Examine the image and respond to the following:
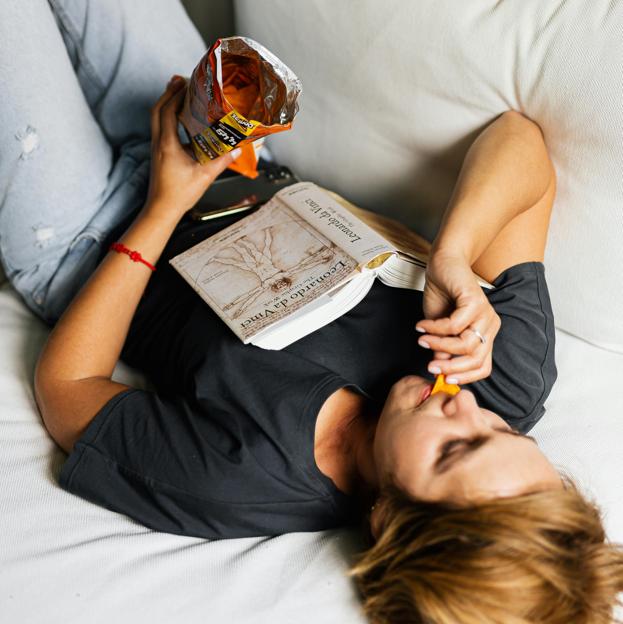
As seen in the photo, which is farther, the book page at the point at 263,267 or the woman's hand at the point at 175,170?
the woman's hand at the point at 175,170

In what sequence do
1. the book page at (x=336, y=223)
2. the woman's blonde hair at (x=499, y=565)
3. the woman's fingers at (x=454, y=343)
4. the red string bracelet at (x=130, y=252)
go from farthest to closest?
1. the red string bracelet at (x=130, y=252)
2. the book page at (x=336, y=223)
3. the woman's fingers at (x=454, y=343)
4. the woman's blonde hair at (x=499, y=565)

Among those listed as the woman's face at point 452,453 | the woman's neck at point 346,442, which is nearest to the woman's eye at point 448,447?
the woman's face at point 452,453

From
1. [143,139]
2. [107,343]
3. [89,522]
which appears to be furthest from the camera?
[143,139]

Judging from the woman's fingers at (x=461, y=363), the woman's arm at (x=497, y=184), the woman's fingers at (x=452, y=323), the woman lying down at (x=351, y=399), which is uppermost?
the woman's arm at (x=497, y=184)

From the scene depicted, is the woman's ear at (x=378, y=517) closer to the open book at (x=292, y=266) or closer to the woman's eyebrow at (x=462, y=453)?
the woman's eyebrow at (x=462, y=453)

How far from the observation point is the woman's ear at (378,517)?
0.74 metres

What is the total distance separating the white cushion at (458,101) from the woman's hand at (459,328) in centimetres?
25

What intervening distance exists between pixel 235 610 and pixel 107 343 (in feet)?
1.26

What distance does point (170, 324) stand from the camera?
0.96 meters

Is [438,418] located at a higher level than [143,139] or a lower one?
lower

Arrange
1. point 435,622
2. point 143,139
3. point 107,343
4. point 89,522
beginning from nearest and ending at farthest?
point 435,622 → point 89,522 → point 107,343 → point 143,139

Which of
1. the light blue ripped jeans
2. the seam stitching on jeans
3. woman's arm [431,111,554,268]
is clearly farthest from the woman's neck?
the seam stitching on jeans

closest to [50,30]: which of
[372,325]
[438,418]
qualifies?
[372,325]

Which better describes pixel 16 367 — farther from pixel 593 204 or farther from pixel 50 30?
pixel 593 204
